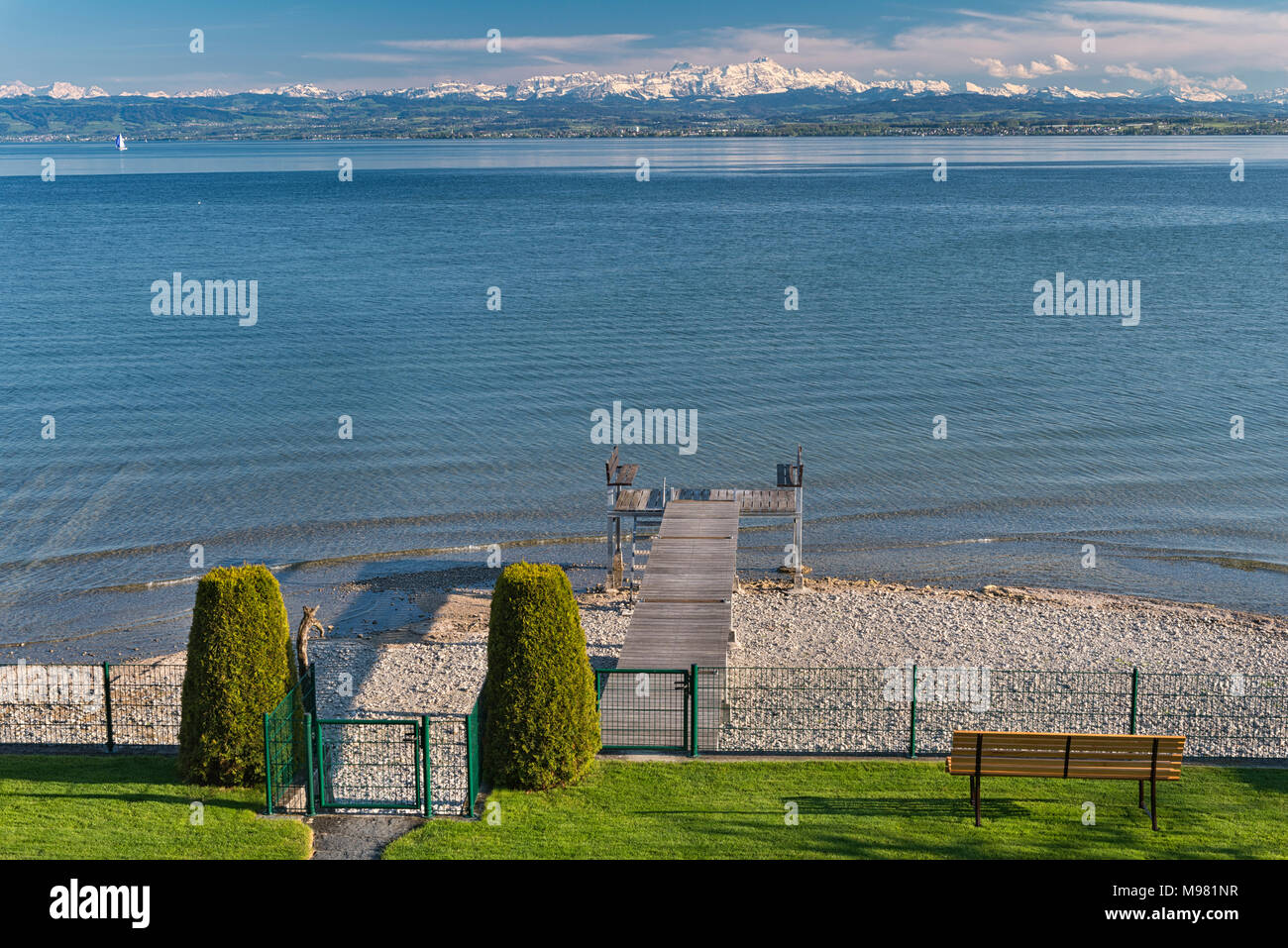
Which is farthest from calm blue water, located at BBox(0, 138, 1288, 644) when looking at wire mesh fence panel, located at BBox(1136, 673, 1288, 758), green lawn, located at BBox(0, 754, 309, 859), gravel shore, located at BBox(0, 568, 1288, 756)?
green lawn, located at BBox(0, 754, 309, 859)

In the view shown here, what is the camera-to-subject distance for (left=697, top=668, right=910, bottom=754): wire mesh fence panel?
16.9m

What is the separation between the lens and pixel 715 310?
66.4 m

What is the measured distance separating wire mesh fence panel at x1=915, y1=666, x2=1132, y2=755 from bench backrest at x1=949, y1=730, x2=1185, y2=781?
8.21 feet

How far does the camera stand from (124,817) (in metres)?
14.1

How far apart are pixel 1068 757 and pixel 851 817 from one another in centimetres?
267

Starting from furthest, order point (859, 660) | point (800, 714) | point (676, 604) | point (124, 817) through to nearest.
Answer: point (859, 660), point (676, 604), point (800, 714), point (124, 817)

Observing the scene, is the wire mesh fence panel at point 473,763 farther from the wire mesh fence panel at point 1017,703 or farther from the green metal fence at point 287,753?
the wire mesh fence panel at point 1017,703

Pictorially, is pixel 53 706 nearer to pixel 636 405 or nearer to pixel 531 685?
pixel 531 685

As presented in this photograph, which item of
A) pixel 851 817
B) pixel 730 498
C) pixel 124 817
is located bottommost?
pixel 851 817

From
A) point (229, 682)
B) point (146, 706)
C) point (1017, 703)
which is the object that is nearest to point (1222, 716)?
point (1017, 703)

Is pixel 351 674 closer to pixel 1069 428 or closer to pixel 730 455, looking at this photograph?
pixel 730 455

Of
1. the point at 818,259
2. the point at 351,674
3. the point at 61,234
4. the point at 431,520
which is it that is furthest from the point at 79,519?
the point at 61,234

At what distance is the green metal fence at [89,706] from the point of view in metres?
17.2

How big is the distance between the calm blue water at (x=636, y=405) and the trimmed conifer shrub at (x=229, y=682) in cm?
1154
